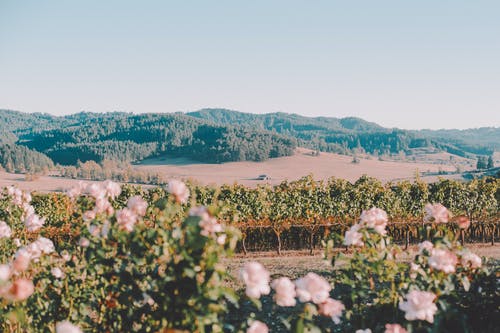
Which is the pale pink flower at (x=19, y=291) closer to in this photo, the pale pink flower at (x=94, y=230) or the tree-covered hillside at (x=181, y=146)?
the pale pink flower at (x=94, y=230)

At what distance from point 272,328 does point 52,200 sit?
14.3 meters

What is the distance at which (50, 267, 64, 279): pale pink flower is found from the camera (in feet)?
14.1

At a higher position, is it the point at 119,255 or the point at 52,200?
the point at 119,255

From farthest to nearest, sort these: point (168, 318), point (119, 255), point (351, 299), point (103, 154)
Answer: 1. point (103, 154)
2. point (351, 299)
3. point (119, 255)
4. point (168, 318)

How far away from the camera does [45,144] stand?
192 meters

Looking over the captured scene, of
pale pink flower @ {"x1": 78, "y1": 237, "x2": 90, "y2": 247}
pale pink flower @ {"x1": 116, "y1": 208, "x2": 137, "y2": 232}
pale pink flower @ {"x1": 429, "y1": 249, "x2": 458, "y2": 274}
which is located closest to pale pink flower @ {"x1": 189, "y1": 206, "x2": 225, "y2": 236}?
pale pink flower @ {"x1": 116, "y1": 208, "x2": 137, "y2": 232}

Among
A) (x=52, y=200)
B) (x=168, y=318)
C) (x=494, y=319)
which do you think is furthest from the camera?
(x=52, y=200)

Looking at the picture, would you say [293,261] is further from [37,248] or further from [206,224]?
[206,224]

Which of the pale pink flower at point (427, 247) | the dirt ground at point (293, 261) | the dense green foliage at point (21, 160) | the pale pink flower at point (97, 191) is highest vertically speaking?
the pale pink flower at point (97, 191)

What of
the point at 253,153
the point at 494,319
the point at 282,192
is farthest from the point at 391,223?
the point at 253,153

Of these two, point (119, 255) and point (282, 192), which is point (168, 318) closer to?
point (119, 255)

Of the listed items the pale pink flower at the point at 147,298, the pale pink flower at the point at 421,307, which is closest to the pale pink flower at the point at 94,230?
the pale pink flower at the point at 147,298

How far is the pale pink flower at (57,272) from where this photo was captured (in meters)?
4.31

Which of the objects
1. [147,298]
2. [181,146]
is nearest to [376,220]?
[147,298]
